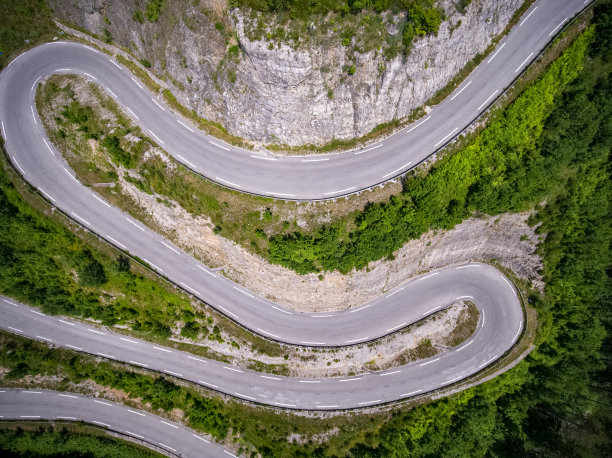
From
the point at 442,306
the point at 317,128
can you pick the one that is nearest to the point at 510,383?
the point at 442,306

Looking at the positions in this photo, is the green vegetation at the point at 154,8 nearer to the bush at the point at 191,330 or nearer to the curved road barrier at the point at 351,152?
the curved road barrier at the point at 351,152

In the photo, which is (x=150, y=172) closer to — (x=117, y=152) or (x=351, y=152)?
(x=117, y=152)

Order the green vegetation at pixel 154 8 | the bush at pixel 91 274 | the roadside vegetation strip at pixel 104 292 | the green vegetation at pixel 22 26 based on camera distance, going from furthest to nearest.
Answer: the roadside vegetation strip at pixel 104 292 → the bush at pixel 91 274 → the green vegetation at pixel 22 26 → the green vegetation at pixel 154 8

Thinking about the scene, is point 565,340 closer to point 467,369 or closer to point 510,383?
point 510,383

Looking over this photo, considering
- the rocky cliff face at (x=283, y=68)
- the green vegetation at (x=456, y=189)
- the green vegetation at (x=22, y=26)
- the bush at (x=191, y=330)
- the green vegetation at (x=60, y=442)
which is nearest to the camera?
the rocky cliff face at (x=283, y=68)

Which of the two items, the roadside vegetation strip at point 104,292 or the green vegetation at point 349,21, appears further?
the roadside vegetation strip at point 104,292

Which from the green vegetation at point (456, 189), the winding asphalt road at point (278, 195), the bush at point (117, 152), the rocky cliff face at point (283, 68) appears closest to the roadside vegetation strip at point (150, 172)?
the bush at point (117, 152)

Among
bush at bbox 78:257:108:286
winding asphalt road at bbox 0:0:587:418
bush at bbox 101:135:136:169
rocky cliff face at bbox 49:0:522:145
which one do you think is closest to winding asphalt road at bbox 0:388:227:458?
winding asphalt road at bbox 0:0:587:418
